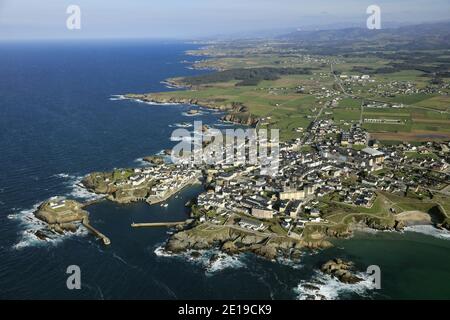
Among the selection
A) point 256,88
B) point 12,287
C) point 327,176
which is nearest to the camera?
point 12,287

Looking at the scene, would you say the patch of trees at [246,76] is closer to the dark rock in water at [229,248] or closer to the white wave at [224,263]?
the dark rock in water at [229,248]

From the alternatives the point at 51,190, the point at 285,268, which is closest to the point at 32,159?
the point at 51,190

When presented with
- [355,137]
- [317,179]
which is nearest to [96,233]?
[317,179]

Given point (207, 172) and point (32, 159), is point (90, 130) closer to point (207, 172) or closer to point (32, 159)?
point (32, 159)

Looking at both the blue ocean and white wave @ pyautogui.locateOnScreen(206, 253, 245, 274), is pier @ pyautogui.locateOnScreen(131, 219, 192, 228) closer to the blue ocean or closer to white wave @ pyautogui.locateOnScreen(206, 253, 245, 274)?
the blue ocean

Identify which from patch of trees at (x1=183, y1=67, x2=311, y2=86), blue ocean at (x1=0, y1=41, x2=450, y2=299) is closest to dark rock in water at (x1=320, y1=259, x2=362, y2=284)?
blue ocean at (x1=0, y1=41, x2=450, y2=299)

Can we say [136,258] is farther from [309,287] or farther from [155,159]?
[155,159]

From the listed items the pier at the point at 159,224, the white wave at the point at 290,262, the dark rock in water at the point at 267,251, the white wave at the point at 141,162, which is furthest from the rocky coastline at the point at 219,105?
the white wave at the point at 290,262
